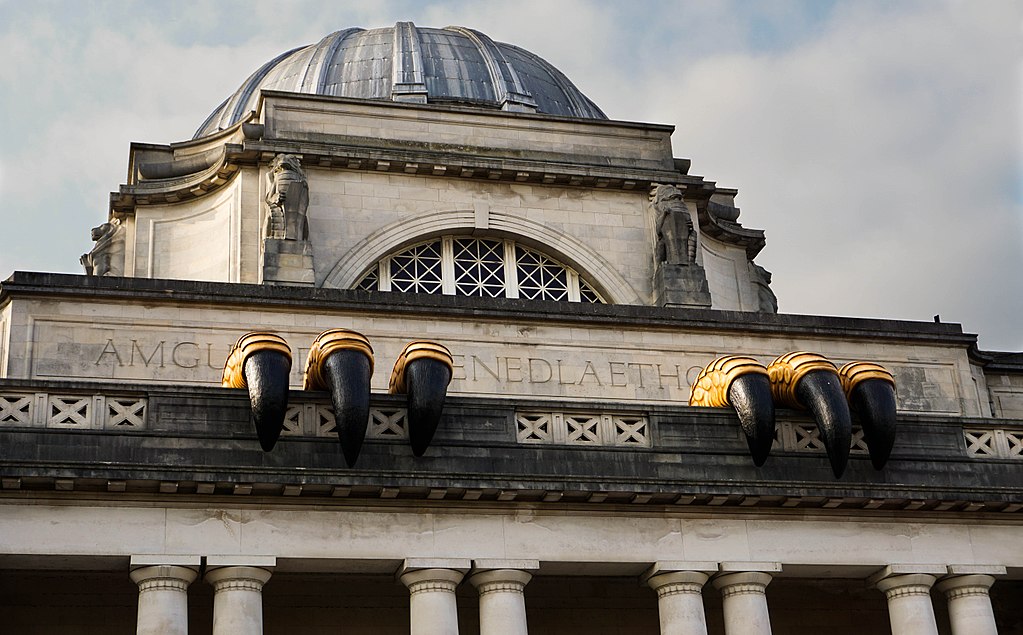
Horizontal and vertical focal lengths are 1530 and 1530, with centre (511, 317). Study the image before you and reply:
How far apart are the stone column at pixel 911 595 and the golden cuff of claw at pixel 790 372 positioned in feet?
11.7

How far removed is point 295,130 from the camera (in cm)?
4184

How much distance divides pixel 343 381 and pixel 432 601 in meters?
4.06

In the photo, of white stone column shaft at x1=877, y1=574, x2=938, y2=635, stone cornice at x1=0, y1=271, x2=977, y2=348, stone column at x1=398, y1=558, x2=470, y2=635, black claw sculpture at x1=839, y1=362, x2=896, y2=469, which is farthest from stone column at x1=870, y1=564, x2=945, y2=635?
stone cornice at x1=0, y1=271, x2=977, y2=348

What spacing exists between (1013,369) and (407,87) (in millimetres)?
20917

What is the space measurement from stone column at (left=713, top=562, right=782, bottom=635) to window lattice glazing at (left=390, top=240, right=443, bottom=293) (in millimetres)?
14766

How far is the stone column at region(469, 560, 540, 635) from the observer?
26.2 meters

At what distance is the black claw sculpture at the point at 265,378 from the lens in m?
25.7

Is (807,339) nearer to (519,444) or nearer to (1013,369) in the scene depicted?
(1013,369)

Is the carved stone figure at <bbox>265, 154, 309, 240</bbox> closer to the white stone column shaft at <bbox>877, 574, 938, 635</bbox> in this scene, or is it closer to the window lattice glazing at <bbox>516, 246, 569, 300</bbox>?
the window lattice glazing at <bbox>516, 246, 569, 300</bbox>

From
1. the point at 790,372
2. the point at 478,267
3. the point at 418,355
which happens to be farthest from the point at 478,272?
the point at 418,355

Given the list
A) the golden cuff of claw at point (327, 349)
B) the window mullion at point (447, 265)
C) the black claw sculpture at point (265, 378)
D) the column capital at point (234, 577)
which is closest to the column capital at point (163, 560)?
the column capital at point (234, 577)

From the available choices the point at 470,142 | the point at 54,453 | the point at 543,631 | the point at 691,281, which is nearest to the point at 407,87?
the point at 470,142

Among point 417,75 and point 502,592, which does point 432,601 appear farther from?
point 417,75

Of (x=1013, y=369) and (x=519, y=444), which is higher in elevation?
(x=1013, y=369)
